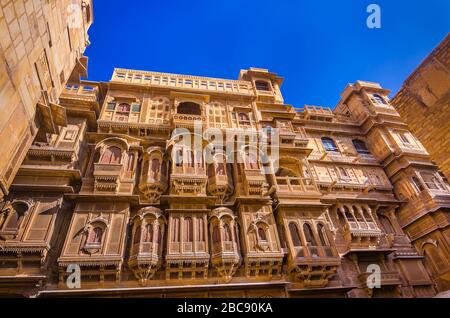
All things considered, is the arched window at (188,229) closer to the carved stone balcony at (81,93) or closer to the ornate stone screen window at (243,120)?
the ornate stone screen window at (243,120)

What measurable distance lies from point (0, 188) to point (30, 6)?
19.6 ft

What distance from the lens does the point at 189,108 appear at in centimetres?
1797

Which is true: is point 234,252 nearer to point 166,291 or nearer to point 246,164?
point 166,291

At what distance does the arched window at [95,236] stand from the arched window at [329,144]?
52.9 feet

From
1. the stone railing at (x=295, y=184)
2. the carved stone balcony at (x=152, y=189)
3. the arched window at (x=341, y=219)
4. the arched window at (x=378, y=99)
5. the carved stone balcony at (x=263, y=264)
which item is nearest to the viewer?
the carved stone balcony at (x=263, y=264)

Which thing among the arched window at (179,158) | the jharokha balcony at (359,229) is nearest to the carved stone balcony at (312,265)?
the jharokha balcony at (359,229)

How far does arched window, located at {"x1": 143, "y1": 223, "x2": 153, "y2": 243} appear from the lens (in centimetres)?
1059

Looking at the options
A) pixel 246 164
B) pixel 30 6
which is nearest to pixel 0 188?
pixel 30 6

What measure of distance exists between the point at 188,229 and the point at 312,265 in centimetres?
576

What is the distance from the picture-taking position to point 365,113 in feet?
66.9

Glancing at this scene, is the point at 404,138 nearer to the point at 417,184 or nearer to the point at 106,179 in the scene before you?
the point at 417,184

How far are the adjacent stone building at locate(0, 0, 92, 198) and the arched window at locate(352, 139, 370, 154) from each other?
19998 millimetres

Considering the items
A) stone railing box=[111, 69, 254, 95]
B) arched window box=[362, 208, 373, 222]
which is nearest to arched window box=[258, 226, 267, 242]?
arched window box=[362, 208, 373, 222]

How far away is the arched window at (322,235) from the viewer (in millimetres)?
11727
